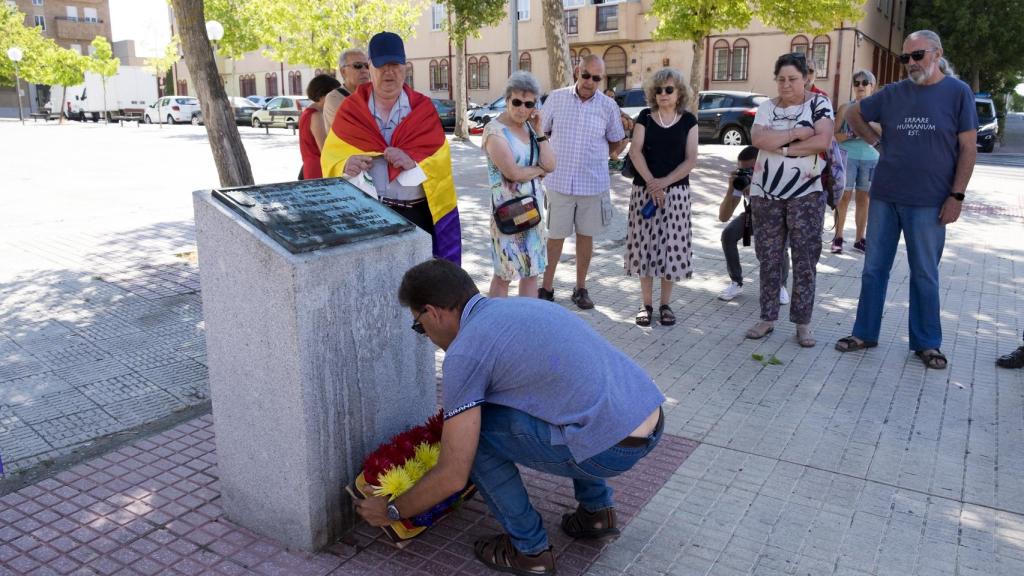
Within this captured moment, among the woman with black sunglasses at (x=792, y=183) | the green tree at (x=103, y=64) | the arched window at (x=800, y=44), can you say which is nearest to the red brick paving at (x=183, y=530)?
the woman with black sunglasses at (x=792, y=183)

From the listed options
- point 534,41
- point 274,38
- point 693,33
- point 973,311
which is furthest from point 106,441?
point 534,41

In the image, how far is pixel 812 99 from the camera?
537cm

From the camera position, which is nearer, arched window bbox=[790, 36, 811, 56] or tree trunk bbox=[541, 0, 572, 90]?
tree trunk bbox=[541, 0, 572, 90]

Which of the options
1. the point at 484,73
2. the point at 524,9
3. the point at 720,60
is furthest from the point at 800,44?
the point at 484,73

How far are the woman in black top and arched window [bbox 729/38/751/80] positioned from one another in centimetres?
2818

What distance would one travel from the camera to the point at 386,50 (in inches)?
173

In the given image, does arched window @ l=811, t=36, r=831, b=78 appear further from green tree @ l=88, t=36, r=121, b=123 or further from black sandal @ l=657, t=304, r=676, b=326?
green tree @ l=88, t=36, r=121, b=123

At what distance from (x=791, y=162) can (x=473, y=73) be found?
3585cm

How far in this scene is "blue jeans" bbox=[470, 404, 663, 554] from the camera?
2.83 m

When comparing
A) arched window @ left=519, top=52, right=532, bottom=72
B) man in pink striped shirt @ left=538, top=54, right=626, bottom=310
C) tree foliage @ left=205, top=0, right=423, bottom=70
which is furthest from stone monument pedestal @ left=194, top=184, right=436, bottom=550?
arched window @ left=519, top=52, right=532, bottom=72

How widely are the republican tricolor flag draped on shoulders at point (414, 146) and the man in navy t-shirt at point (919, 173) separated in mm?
2679

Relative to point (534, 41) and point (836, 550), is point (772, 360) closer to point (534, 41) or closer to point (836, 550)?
point (836, 550)

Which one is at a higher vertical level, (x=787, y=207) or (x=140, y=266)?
(x=787, y=207)

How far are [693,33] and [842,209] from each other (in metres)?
10.1
